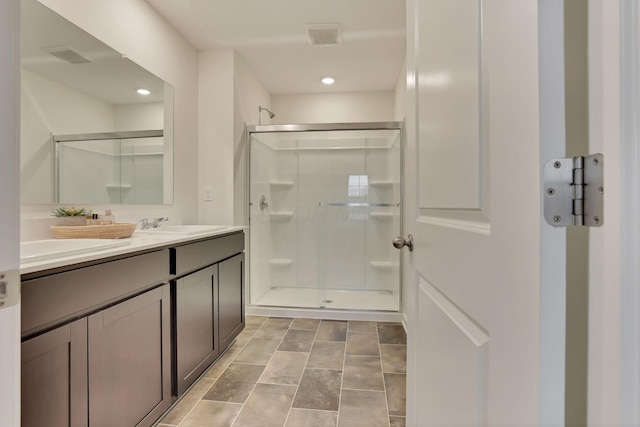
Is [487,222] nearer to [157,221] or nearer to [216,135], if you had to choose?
[157,221]

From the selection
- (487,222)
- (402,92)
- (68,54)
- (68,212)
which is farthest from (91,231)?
(402,92)

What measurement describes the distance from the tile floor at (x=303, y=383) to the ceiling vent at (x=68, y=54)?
1903 mm

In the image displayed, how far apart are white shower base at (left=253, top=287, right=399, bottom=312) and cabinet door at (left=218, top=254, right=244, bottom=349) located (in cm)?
75

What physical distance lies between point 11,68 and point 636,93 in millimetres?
906

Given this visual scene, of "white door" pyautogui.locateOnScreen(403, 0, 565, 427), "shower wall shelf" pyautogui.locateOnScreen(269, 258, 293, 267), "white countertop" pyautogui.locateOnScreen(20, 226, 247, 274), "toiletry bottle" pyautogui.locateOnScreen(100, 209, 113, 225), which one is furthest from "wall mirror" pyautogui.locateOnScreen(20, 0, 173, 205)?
"white door" pyautogui.locateOnScreen(403, 0, 565, 427)

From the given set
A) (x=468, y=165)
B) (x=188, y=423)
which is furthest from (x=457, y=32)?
(x=188, y=423)

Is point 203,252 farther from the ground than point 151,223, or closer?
closer

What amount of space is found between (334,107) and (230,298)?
8.88 ft

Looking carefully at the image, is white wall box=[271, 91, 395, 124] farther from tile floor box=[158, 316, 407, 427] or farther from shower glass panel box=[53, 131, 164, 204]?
tile floor box=[158, 316, 407, 427]

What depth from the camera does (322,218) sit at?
3.26 m

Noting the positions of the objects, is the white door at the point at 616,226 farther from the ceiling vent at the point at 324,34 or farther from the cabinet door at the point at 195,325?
the ceiling vent at the point at 324,34

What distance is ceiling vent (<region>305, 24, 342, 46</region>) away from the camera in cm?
234

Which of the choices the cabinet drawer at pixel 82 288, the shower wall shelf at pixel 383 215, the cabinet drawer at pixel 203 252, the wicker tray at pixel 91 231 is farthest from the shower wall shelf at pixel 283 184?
the cabinet drawer at pixel 82 288

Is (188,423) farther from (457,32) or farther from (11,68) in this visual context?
(457,32)
